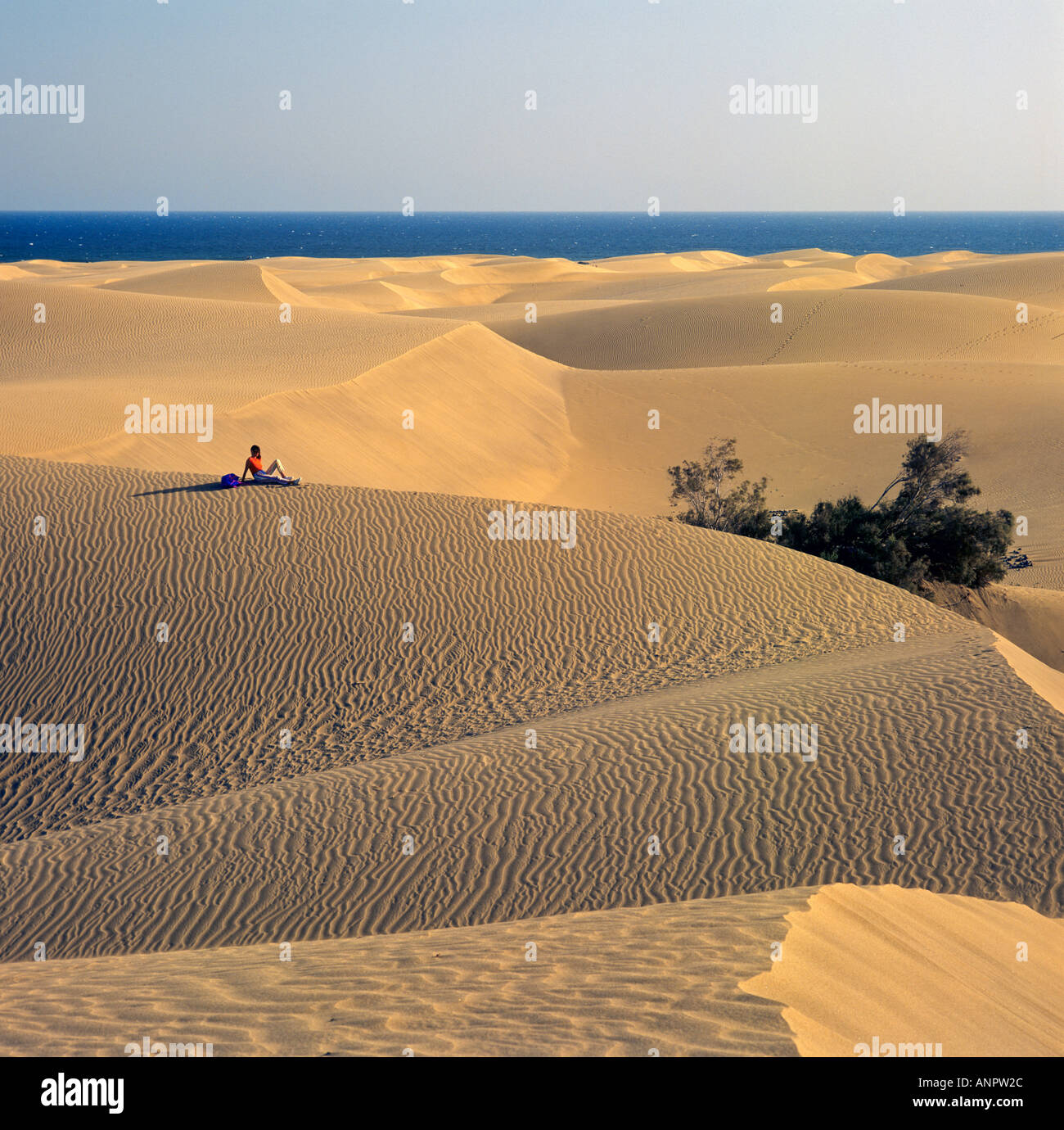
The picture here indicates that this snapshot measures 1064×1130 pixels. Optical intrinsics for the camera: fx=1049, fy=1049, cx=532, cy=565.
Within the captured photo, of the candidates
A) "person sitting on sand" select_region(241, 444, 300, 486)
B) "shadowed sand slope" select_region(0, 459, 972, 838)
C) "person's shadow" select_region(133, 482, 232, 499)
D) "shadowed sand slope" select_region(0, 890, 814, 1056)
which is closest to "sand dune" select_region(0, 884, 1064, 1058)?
"shadowed sand slope" select_region(0, 890, 814, 1056)

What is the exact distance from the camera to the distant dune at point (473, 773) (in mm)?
5461

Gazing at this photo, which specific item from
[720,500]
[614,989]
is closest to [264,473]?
[720,500]

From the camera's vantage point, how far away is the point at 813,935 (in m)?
5.95

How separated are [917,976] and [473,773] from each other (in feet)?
16.2

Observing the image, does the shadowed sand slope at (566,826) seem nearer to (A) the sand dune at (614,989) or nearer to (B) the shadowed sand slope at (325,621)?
(B) the shadowed sand slope at (325,621)

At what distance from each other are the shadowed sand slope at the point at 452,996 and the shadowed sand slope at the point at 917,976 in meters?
0.20

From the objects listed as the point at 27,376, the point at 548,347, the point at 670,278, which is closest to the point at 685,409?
the point at 548,347

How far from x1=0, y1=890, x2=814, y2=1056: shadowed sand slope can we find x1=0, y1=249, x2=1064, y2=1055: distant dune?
3cm

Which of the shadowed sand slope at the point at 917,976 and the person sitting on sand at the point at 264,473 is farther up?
the person sitting on sand at the point at 264,473

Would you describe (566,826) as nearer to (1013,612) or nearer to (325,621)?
(325,621)

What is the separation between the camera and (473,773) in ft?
32.6

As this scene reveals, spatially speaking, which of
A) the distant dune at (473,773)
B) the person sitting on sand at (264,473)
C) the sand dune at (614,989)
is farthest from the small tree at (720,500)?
the sand dune at (614,989)

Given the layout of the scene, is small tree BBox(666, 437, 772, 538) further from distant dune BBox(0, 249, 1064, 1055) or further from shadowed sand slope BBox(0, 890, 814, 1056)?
shadowed sand slope BBox(0, 890, 814, 1056)
